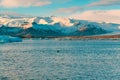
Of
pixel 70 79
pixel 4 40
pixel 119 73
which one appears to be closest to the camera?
pixel 70 79

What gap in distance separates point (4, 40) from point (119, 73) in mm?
90355

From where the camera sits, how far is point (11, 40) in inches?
4968

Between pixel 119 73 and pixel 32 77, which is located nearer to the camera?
pixel 32 77

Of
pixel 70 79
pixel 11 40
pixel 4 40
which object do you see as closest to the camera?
pixel 70 79

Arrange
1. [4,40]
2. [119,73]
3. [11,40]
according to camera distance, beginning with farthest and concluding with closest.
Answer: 1. [11,40]
2. [4,40]
3. [119,73]

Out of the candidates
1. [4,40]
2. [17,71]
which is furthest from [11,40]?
[17,71]

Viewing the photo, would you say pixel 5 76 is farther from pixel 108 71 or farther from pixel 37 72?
pixel 108 71

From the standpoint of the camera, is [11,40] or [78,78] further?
[11,40]

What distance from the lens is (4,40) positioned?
115 m

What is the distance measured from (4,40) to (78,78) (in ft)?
301

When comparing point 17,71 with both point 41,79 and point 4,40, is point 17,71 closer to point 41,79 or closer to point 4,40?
point 41,79

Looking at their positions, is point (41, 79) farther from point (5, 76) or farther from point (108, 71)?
point (108, 71)

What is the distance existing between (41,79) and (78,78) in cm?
263

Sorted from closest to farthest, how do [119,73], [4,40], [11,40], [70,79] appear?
[70,79] < [119,73] < [4,40] < [11,40]
